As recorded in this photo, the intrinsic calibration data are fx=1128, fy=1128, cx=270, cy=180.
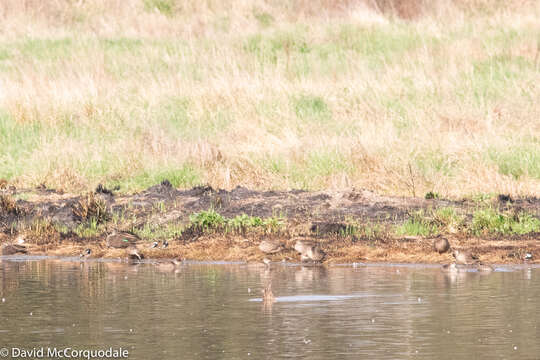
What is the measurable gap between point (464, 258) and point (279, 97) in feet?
36.4

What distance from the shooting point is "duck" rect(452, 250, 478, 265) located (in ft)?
41.6

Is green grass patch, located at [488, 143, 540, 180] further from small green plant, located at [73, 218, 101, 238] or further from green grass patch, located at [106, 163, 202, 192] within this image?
small green plant, located at [73, 218, 101, 238]

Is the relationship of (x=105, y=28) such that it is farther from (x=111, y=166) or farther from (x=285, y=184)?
(x=285, y=184)

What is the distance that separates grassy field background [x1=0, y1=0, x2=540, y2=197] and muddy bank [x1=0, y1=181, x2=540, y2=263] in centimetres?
134

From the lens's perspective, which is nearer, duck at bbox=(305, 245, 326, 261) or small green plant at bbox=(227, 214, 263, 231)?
duck at bbox=(305, 245, 326, 261)

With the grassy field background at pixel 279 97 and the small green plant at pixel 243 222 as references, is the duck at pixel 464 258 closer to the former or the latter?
the small green plant at pixel 243 222

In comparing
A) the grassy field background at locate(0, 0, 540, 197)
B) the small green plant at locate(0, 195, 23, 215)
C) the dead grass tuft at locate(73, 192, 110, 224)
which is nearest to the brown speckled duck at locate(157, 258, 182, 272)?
the dead grass tuft at locate(73, 192, 110, 224)

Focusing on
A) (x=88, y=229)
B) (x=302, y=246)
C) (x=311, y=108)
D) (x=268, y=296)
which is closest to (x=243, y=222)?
(x=302, y=246)

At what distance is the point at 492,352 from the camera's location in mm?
7809

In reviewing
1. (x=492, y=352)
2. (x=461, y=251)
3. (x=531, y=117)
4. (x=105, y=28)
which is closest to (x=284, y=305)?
(x=492, y=352)

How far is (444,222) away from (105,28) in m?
19.9

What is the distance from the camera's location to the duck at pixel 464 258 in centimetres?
→ 1267

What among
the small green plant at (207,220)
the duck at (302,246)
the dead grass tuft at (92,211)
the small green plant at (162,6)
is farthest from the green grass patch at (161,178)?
the small green plant at (162,6)

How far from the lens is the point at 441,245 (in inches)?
522
